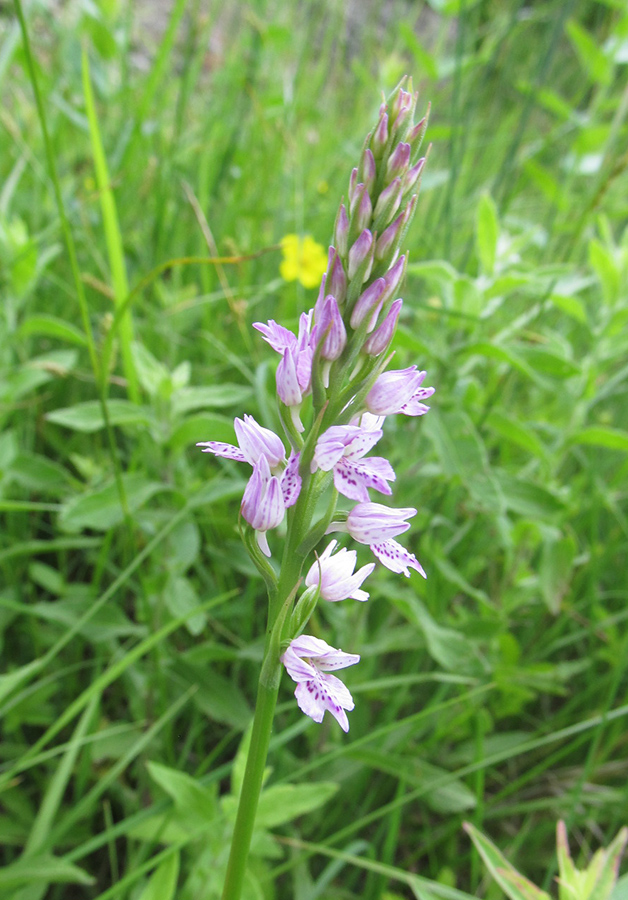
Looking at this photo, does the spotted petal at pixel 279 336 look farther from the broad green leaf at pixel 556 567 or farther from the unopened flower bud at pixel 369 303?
the broad green leaf at pixel 556 567

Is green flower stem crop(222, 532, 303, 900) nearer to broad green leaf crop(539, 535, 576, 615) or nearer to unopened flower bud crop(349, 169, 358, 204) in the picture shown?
unopened flower bud crop(349, 169, 358, 204)

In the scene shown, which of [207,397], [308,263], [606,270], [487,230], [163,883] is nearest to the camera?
[163,883]

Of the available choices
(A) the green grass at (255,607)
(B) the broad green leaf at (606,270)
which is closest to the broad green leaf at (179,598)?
(A) the green grass at (255,607)

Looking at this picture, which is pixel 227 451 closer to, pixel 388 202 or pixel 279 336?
pixel 279 336

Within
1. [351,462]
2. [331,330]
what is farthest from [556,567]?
[331,330]

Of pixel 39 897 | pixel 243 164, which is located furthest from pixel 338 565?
pixel 243 164
